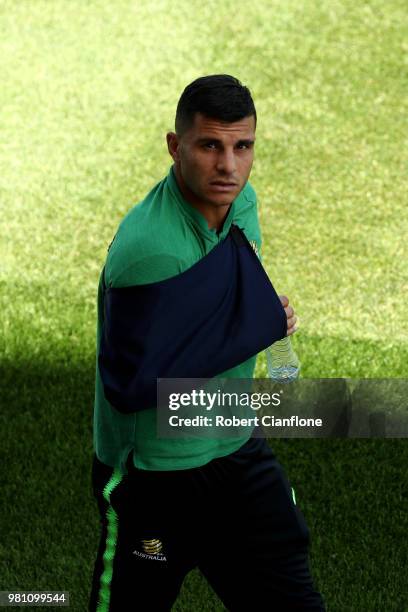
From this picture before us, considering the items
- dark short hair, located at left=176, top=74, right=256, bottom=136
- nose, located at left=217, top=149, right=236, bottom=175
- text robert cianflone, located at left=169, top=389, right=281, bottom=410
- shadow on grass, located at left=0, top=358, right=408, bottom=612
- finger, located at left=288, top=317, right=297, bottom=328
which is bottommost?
shadow on grass, located at left=0, top=358, right=408, bottom=612

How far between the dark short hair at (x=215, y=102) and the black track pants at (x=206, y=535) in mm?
1024

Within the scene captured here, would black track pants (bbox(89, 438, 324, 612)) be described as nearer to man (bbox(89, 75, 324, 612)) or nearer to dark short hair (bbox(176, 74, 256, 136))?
man (bbox(89, 75, 324, 612))

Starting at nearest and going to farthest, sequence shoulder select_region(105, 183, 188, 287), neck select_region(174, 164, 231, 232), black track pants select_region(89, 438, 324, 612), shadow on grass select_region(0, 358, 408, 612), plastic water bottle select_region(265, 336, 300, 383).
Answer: shoulder select_region(105, 183, 188, 287) → neck select_region(174, 164, 231, 232) → black track pants select_region(89, 438, 324, 612) → plastic water bottle select_region(265, 336, 300, 383) → shadow on grass select_region(0, 358, 408, 612)

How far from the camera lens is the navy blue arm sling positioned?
3367mm

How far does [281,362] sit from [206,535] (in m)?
0.76

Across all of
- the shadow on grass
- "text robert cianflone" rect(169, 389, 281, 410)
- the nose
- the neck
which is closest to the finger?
"text robert cianflone" rect(169, 389, 281, 410)

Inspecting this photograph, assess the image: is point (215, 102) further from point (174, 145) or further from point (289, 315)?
point (289, 315)

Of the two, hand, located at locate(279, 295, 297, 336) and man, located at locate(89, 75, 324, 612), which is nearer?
man, located at locate(89, 75, 324, 612)

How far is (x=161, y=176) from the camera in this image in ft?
31.3

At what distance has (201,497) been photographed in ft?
12.1

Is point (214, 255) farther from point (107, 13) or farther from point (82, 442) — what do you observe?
point (107, 13)

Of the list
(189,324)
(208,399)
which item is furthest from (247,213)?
(208,399)

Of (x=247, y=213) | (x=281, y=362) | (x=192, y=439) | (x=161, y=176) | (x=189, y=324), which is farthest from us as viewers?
(x=161, y=176)

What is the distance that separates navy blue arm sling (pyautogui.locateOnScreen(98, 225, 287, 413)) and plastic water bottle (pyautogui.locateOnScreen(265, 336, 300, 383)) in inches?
23.2
